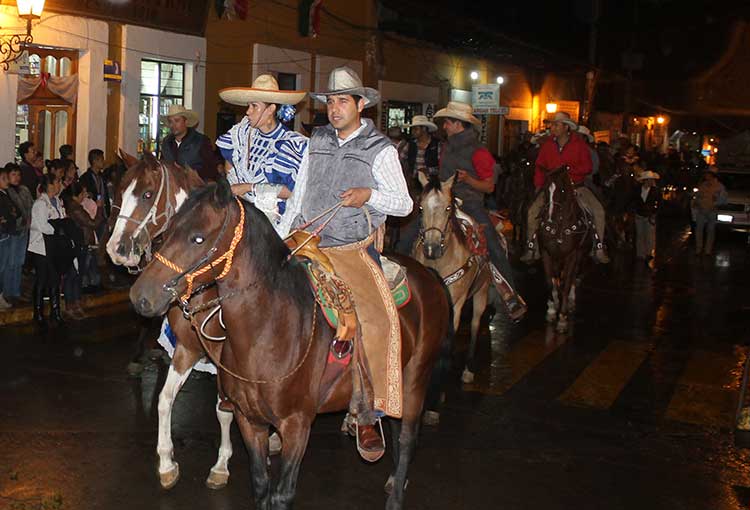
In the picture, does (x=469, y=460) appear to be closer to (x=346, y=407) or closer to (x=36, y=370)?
(x=346, y=407)

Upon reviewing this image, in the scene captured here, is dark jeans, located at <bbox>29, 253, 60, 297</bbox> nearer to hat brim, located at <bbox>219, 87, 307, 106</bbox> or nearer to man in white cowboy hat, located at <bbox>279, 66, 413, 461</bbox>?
hat brim, located at <bbox>219, 87, 307, 106</bbox>

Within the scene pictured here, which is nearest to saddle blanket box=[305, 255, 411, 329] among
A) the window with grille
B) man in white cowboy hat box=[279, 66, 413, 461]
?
man in white cowboy hat box=[279, 66, 413, 461]

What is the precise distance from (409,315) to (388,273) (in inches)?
14.6

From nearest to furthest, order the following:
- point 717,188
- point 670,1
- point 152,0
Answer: point 152,0, point 717,188, point 670,1

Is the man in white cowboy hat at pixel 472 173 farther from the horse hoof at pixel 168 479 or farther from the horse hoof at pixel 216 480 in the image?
the horse hoof at pixel 168 479

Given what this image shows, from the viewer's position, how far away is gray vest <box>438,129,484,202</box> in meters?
10.4

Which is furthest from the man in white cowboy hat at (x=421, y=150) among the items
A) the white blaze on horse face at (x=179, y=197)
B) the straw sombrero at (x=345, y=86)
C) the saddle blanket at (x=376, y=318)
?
the saddle blanket at (x=376, y=318)

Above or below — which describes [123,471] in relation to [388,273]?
below

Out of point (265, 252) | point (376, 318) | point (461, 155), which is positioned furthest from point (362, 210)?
point (461, 155)

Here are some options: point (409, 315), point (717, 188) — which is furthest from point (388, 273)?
point (717, 188)

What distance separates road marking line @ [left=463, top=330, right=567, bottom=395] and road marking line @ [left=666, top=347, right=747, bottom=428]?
165 centimetres

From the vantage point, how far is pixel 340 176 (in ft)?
19.5

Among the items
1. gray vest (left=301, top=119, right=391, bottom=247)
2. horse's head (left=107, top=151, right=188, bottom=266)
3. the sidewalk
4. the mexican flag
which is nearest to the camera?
gray vest (left=301, top=119, right=391, bottom=247)

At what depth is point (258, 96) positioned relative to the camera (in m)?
6.97
